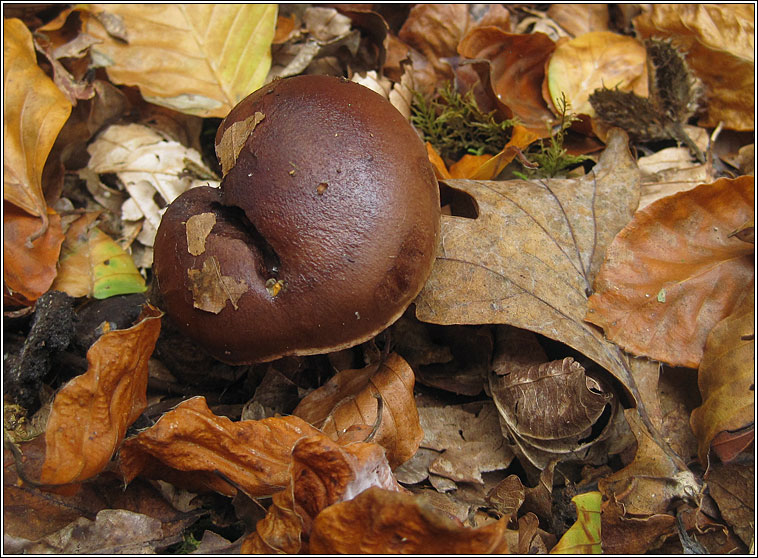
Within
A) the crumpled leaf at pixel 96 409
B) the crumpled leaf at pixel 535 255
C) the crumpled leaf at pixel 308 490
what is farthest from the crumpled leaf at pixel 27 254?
the crumpled leaf at pixel 535 255

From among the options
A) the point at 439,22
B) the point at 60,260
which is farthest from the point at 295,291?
the point at 439,22

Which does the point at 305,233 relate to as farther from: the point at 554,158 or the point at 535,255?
the point at 554,158

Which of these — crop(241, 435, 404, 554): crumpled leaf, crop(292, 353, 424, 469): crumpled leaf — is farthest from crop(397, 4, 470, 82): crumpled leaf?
crop(241, 435, 404, 554): crumpled leaf

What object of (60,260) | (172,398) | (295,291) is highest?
(295,291)

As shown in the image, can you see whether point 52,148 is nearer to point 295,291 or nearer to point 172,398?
point 172,398

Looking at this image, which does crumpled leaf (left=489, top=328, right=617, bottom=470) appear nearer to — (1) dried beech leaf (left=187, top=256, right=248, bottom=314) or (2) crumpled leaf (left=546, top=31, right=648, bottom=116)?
(1) dried beech leaf (left=187, top=256, right=248, bottom=314)

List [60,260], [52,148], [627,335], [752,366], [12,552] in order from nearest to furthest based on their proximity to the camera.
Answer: [12,552], [752,366], [627,335], [60,260], [52,148]

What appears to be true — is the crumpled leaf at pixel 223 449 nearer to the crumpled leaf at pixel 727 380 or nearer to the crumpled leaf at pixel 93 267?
the crumpled leaf at pixel 93 267
